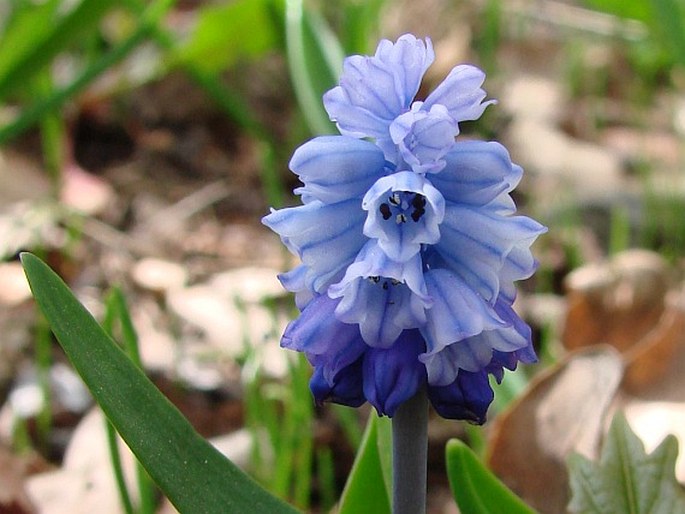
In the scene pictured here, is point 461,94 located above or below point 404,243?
above

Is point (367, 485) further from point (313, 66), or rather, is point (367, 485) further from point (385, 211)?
point (313, 66)

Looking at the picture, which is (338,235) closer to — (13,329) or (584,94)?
(13,329)

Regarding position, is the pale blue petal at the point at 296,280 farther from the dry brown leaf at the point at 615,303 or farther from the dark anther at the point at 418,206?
the dry brown leaf at the point at 615,303

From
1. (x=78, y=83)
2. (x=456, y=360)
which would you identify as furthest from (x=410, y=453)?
(x=78, y=83)

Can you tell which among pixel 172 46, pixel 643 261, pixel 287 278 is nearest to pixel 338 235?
pixel 287 278

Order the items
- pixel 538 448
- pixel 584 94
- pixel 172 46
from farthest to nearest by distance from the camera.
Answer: pixel 584 94, pixel 172 46, pixel 538 448
